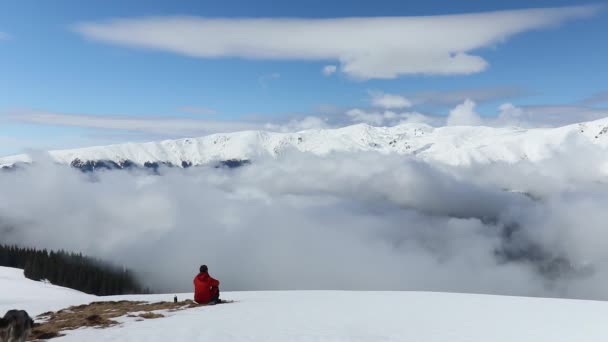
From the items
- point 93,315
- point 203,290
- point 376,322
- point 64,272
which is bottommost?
point 64,272

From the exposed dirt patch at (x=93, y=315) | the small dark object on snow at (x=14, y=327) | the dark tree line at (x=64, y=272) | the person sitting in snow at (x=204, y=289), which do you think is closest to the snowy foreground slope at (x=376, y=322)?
the exposed dirt patch at (x=93, y=315)

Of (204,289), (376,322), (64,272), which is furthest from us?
(64,272)

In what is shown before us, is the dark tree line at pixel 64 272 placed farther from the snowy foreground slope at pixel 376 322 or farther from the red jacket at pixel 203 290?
the snowy foreground slope at pixel 376 322

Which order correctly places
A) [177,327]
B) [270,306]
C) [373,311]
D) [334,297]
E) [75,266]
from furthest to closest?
[75,266] < [334,297] < [270,306] < [373,311] < [177,327]

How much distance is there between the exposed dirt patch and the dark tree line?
112 metres

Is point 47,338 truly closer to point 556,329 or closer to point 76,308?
point 76,308

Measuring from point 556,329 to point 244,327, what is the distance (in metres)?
13.5

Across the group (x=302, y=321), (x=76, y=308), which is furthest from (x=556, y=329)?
(x=76, y=308)

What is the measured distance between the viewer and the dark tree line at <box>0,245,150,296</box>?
126 metres

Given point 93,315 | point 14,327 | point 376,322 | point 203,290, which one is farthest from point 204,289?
point 14,327

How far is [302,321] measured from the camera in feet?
62.8

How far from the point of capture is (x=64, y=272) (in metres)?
136

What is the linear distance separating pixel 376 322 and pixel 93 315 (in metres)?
13.5

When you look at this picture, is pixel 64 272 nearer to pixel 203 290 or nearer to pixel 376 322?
pixel 203 290
